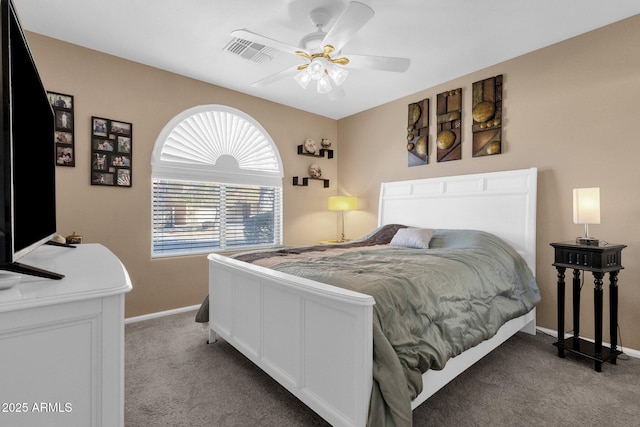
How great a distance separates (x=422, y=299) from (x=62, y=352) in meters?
1.50

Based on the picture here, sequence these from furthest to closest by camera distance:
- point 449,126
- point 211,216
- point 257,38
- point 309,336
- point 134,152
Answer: point 211,216
point 449,126
point 134,152
point 257,38
point 309,336

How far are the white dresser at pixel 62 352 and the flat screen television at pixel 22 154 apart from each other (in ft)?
0.47

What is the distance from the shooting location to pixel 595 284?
2270 millimetres

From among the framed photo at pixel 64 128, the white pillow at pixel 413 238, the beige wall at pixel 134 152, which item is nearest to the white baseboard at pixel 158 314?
the beige wall at pixel 134 152

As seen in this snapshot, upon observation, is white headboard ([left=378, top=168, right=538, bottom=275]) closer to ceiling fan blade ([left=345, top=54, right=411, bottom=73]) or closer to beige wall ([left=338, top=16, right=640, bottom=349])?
beige wall ([left=338, top=16, right=640, bottom=349])

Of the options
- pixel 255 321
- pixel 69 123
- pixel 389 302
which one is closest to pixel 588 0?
pixel 389 302

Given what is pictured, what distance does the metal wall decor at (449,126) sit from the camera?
3.53 meters

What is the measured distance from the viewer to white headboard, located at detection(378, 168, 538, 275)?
9.57 ft

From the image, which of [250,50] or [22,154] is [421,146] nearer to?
[250,50]

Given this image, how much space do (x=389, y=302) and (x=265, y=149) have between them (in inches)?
127

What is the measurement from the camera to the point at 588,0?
2.25m

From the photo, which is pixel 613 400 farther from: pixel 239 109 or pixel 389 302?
pixel 239 109

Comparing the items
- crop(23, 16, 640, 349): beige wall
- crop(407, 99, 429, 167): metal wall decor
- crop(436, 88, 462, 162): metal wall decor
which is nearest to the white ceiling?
crop(23, 16, 640, 349): beige wall

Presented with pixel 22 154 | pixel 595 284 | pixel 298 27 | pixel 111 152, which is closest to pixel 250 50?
pixel 298 27
